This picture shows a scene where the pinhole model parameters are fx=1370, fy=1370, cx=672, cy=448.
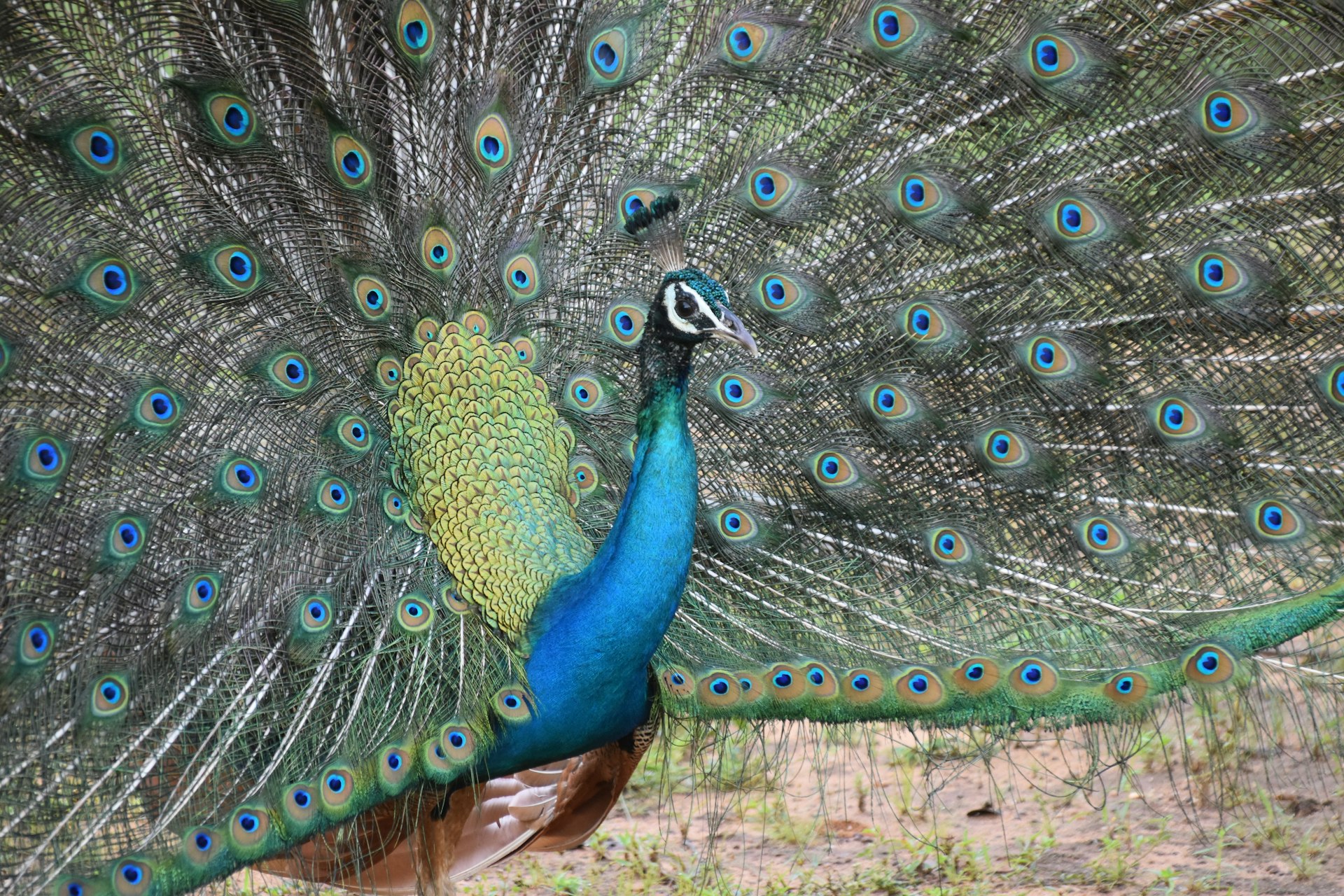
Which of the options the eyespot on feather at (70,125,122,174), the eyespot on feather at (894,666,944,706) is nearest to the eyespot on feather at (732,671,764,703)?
the eyespot on feather at (894,666,944,706)

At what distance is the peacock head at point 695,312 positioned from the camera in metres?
2.26

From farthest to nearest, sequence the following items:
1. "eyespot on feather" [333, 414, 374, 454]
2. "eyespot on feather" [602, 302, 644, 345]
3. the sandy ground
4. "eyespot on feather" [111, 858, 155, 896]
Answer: the sandy ground → "eyespot on feather" [602, 302, 644, 345] → "eyespot on feather" [333, 414, 374, 454] → "eyespot on feather" [111, 858, 155, 896]

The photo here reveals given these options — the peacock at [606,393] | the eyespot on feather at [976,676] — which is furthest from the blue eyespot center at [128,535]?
the eyespot on feather at [976,676]

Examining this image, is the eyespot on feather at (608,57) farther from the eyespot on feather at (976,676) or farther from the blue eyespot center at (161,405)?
the eyespot on feather at (976,676)

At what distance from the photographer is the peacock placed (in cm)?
229

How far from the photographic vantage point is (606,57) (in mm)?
2656

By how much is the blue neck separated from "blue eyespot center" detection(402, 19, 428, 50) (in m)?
0.73

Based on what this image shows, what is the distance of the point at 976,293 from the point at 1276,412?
2.09 feet

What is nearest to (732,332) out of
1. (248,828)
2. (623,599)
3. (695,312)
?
(695,312)

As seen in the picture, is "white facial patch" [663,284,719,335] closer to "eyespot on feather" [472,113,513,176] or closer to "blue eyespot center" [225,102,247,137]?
"eyespot on feather" [472,113,513,176]

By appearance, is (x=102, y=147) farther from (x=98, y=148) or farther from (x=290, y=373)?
(x=290, y=373)

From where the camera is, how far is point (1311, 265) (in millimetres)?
2658

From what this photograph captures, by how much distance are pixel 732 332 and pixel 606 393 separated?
628mm

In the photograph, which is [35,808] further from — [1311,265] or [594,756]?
[1311,265]
